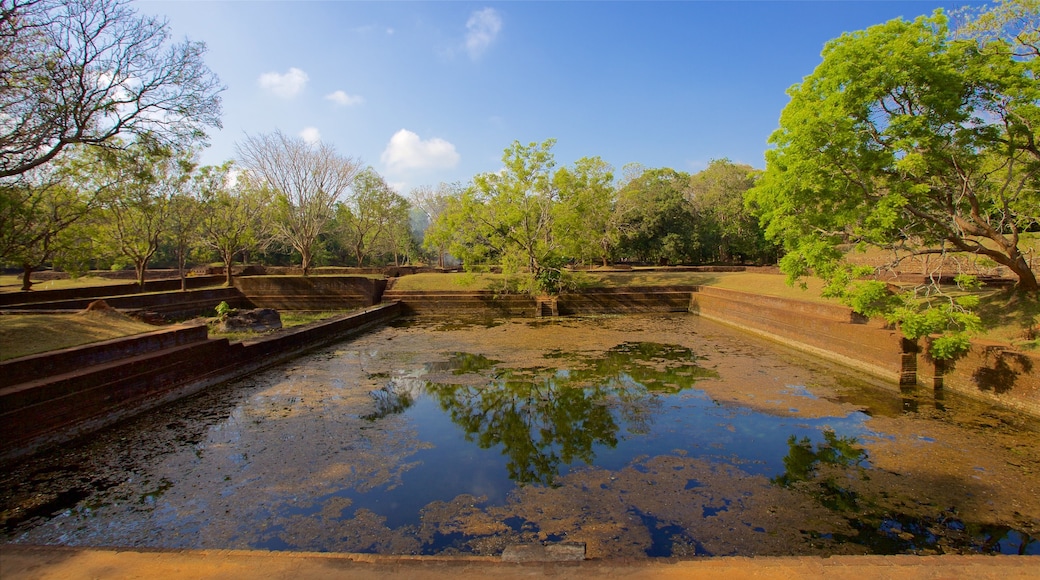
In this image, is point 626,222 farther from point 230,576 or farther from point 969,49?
point 230,576

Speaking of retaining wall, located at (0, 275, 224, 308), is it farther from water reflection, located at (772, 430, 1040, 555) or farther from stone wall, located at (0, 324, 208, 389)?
water reflection, located at (772, 430, 1040, 555)

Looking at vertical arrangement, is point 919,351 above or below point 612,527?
above

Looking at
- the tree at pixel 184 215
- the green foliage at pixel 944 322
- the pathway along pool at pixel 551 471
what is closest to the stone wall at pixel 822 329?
the pathway along pool at pixel 551 471

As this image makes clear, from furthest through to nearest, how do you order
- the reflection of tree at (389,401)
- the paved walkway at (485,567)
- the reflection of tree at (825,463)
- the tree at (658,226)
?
the tree at (658,226) < the reflection of tree at (389,401) < the reflection of tree at (825,463) < the paved walkway at (485,567)

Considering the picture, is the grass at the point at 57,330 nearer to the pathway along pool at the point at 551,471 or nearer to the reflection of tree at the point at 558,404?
the pathway along pool at the point at 551,471

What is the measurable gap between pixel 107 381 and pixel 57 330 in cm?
145

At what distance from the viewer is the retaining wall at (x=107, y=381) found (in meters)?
5.63

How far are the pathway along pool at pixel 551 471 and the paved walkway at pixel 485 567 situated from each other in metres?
0.68

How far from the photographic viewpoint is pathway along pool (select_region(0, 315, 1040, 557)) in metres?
3.97

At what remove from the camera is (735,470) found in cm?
519

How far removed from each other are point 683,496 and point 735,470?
0.95 metres

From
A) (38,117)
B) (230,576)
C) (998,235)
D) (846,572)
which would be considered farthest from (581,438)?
(38,117)

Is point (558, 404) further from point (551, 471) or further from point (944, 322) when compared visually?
point (944, 322)

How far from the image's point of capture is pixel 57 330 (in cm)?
728
